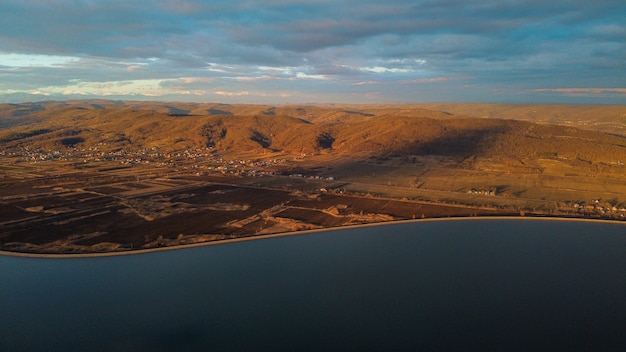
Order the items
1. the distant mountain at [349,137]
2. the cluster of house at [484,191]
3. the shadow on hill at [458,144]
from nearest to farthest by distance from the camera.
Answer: the cluster of house at [484,191], the distant mountain at [349,137], the shadow on hill at [458,144]

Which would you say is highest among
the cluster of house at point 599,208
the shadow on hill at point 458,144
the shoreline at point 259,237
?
the shadow on hill at point 458,144

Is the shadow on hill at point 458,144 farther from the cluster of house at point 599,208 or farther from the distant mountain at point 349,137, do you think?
the cluster of house at point 599,208

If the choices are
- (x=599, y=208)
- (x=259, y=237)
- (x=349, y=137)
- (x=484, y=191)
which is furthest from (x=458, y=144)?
(x=259, y=237)

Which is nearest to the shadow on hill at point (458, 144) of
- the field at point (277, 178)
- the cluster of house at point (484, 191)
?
the field at point (277, 178)

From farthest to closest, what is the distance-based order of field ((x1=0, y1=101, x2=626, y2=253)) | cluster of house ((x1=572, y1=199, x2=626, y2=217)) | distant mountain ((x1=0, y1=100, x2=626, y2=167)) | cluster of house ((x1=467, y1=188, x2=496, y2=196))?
1. distant mountain ((x1=0, y1=100, x2=626, y2=167))
2. cluster of house ((x1=467, y1=188, x2=496, y2=196))
3. cluster of house ((x1=572, y1=199, x2=626, y2=217))
4. field ((x1=0, y1=101, x2=626, y2=253))

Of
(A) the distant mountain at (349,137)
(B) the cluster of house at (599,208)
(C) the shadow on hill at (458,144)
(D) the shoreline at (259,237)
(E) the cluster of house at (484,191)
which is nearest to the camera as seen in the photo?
(D) the shoreline at (259,237)

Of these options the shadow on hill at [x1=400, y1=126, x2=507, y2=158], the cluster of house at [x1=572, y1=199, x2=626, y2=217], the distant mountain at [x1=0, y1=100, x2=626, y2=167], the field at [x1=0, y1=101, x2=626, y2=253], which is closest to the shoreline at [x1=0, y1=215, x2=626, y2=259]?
the field at [x1=0, y1=101, x2=626, y2=253]

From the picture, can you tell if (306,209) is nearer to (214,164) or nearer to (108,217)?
(108,217)

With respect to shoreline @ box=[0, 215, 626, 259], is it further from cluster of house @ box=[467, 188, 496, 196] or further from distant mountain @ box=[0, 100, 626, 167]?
distant mountain @ box=[0, 100, 626, 167]

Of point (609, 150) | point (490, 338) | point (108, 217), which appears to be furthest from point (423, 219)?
point (609, 150)

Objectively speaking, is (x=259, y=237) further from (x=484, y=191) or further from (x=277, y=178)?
(x=484, y=191)

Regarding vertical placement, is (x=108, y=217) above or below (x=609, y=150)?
below
